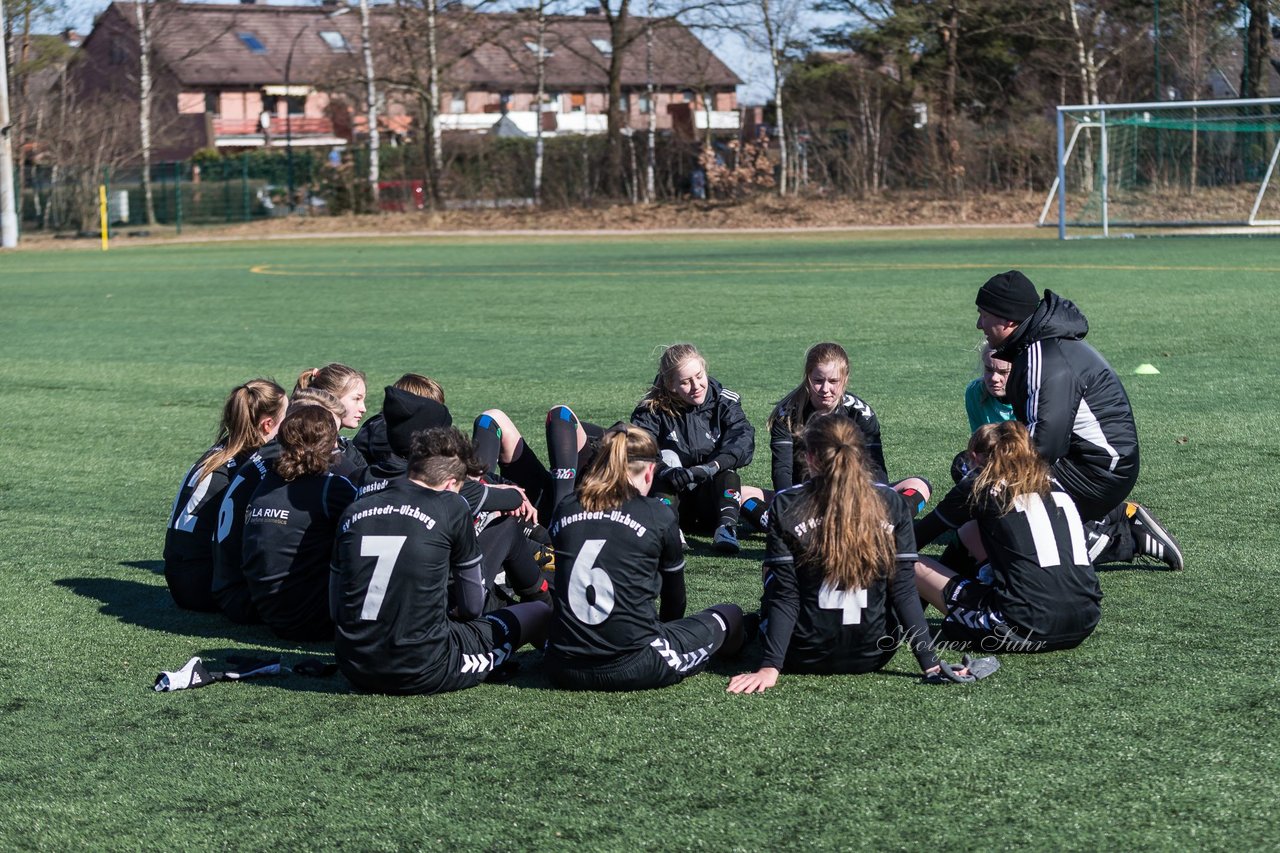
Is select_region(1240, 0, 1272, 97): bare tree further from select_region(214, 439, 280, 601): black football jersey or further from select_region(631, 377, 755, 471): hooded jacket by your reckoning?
select_region(214, 439, 280, 601): black football jersey

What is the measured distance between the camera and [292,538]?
241 inches

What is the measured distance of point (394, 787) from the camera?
14.8 feet

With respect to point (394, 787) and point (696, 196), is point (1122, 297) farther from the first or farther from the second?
point (696, 196)

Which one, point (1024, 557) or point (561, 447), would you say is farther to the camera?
point (561, 447)

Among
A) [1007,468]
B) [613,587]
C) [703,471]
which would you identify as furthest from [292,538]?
[1007,468]

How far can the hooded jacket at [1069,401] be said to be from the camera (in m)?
6.30

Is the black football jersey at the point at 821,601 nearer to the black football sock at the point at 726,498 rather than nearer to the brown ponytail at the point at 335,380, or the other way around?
the black football sock at the point at 726,498

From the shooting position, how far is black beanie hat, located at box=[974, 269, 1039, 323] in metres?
6.50

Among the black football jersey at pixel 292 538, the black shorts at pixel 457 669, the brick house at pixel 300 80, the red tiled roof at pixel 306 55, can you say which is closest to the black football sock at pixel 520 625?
the black shorts at pixel 457 669

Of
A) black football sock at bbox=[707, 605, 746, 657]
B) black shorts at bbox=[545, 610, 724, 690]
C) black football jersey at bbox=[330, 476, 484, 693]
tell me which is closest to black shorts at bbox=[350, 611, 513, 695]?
black football jersey at bbox=[330, 476, 484, 693]

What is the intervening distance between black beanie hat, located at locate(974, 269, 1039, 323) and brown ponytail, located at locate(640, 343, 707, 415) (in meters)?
1.89

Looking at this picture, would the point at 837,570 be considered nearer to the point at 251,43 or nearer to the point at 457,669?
the point at 457,669

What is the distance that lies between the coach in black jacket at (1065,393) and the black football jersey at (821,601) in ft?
4.14

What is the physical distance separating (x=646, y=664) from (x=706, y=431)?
3049mm
